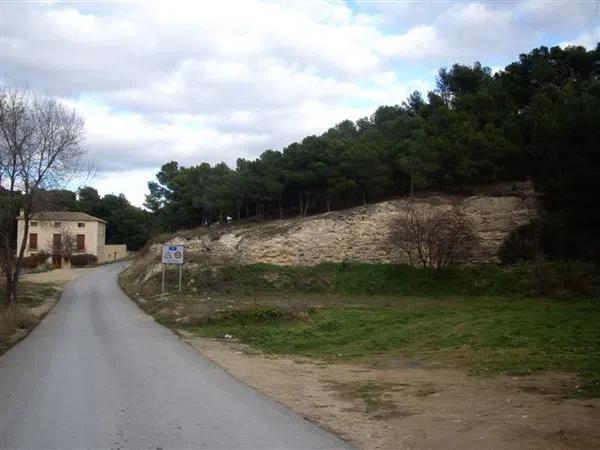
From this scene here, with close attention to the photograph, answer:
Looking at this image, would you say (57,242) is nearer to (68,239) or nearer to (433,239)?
(68,239)

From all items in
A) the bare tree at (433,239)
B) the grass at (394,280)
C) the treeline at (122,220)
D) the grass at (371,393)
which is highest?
the treeline at (122,220)

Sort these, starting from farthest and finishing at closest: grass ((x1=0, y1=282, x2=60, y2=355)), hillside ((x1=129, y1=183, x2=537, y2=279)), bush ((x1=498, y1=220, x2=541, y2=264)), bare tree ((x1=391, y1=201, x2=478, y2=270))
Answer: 1. hillside ((x1=129, y1=183, x2=537, y2=279))
2. bush ((x1=498, y1=220, x2=541, y2=264))
3. bare tree ((x1=391, y1=201, x2=478, y2=270))
4. grass ((x1=0, y1=282, x2=60, y2=355))

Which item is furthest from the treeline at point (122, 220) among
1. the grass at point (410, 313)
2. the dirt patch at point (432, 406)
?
the dirt patch at point (432, 406)

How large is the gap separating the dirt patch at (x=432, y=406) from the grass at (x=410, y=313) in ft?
3.37

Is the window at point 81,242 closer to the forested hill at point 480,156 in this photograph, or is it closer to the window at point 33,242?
the window at point 33,242

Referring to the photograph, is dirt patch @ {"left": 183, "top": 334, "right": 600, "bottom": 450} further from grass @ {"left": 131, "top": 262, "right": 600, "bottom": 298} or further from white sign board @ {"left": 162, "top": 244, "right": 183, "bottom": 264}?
grass @ {"left": 131, "top": 262, "right": 600, "bottom": 298}

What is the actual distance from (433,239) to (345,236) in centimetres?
960

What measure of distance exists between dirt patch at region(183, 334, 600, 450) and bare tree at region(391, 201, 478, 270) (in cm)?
3038

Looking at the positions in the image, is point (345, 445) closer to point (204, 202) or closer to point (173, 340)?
point (173, 340)

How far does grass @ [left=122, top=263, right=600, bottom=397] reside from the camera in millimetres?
16875

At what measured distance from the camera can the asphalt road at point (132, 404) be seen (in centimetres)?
823

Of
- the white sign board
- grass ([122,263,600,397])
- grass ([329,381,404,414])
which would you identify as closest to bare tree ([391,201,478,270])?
grass ([122,263,600,397])

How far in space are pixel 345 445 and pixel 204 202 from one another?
67.1 meters

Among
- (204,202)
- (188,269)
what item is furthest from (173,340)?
(204,202)
